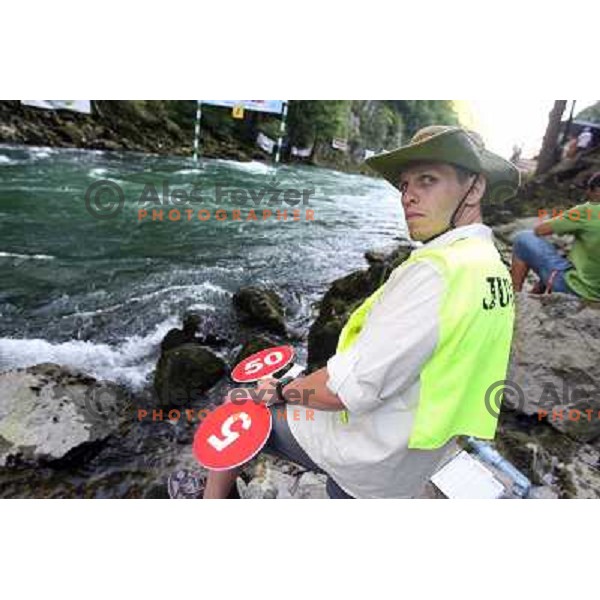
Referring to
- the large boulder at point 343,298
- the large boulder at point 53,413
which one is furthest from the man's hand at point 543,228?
the large boulder at point 53,413

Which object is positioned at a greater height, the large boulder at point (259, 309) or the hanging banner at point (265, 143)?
the hanging banner at point (265, 143)

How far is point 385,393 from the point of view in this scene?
35.0 inches

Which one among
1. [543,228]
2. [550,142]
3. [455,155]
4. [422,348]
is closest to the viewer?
[422,348]

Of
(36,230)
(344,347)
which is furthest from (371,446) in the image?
(36,230)

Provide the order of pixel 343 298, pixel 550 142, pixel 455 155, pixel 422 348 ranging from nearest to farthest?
pixel 422 348 < pixel 455 155 < pixel 550 142 < pixel 343 298

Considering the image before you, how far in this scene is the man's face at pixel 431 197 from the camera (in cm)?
100

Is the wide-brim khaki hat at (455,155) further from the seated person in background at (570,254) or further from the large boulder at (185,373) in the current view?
the large boulder at (185,373)

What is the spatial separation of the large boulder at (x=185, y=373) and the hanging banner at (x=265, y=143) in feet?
2.81

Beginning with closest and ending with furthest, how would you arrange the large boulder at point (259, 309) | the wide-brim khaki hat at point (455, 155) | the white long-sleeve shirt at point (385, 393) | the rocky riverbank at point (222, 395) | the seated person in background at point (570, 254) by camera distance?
1. the white long-sleeve shirt at point (385, 393)
2. the wide-brim khaki hat at point (455, 155)
3. the rocky riverbank at point (222, 395)
4. the seated person in background at point (570, 254)
5. the large boulder at point (259, 309)

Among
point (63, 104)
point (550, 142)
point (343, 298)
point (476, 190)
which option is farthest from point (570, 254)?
point (63, 104)

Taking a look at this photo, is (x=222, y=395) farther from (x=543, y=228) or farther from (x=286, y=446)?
(x=543, y=228)

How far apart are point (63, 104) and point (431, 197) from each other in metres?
1.41

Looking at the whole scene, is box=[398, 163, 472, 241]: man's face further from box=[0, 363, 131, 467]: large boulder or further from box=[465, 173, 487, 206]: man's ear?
box=[0, 363, 131, 467]: large boulder

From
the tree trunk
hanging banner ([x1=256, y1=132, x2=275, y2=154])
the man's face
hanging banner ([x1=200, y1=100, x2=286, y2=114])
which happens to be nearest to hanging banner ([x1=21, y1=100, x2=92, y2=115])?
hanging banner ([x1=200, y1=100, x2=286, y2=114])
